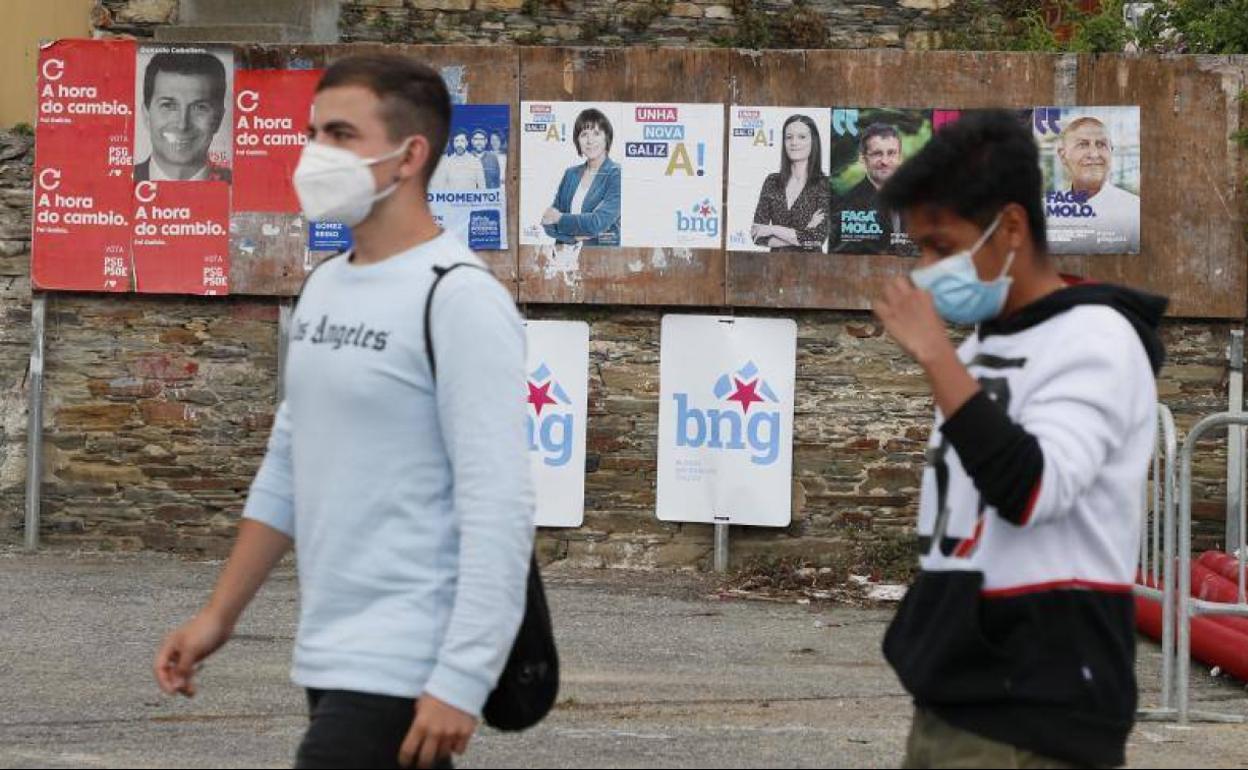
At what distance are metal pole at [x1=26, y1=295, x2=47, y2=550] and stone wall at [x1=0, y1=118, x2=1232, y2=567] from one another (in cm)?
7

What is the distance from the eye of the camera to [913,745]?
3316mm

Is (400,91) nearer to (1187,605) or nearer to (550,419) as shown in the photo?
(1187,605)

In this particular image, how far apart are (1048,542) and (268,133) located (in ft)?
30.9

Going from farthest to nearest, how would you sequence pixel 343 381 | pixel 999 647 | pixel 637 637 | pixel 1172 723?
pixel 637 637 → pixel 1172 723 → pixel 343 381 → pixel 999 647

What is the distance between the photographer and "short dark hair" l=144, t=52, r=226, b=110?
12047mm

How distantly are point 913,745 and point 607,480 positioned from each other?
8616mm

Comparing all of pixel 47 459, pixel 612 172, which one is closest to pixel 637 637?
pixel 612 172

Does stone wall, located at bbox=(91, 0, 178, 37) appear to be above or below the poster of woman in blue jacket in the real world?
above

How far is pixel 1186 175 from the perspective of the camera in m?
11.6

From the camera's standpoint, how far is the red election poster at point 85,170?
12039 millimetres

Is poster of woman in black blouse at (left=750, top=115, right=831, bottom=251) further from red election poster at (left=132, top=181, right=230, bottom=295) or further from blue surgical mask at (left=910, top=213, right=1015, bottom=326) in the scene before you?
blue surgical mask at (left=910, top=213, right=1015, bottom=326)

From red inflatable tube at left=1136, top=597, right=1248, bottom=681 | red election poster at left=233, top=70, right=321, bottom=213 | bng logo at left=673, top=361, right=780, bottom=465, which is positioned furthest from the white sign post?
red inflatable tube at left=1136, top=597, right=1248, bottom=681

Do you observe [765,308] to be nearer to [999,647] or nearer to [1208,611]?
[1208,611]

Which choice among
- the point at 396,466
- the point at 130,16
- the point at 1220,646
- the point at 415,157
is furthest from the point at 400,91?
the point at 130,16
